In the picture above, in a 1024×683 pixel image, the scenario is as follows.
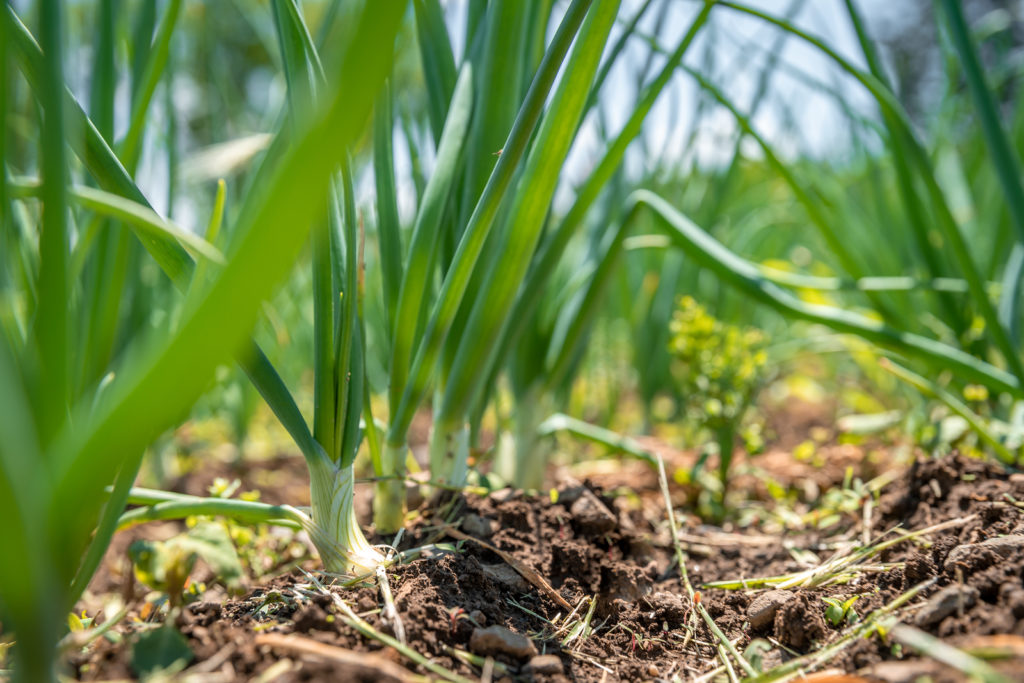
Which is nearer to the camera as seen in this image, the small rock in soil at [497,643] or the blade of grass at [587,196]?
the small rock in soil at [497,643]

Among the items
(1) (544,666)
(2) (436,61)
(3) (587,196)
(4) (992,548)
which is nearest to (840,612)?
(4) (992,548)

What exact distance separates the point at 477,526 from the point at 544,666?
24 cm

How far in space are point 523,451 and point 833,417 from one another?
3.97ft

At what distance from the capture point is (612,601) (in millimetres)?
712

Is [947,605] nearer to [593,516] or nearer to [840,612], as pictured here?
[840,612]

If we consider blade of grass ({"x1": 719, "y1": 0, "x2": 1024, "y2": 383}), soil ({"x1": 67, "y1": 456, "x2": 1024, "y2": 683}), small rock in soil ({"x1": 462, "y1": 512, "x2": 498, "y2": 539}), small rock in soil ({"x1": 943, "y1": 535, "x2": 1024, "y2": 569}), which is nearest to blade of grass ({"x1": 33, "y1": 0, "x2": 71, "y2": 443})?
soil ({"x1": 67, "y1": 456, "x2": 1024, "y2": 683})

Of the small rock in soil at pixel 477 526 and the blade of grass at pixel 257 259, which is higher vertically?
the blade of grass at pixel 257 259

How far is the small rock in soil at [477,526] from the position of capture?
2.51 ft

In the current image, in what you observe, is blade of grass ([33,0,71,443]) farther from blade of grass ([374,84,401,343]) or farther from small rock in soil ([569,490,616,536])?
small rock in soil ([569,490,616,536])

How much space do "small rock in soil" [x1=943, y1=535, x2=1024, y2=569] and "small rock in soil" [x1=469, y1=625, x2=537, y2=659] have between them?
393mm

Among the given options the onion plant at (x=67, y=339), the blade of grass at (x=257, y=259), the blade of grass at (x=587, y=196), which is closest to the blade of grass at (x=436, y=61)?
the blade of grass at (x=587, y=196)

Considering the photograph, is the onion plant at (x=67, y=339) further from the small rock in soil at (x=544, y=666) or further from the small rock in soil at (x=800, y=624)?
the small rock in soil at (x=800, y=624)

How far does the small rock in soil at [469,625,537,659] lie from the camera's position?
21.7 inches

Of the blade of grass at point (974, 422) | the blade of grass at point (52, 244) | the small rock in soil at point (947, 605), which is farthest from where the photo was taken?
the blade of grass at point (974, 422)
